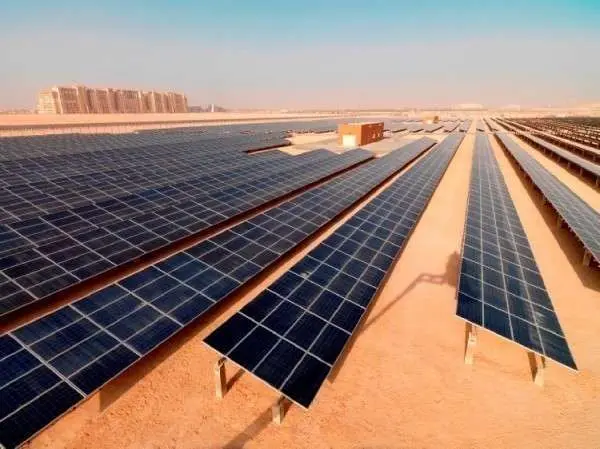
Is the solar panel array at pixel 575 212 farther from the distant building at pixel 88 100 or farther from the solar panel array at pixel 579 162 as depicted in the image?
the distant building at pixel 88 100

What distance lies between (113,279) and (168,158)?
951 inches

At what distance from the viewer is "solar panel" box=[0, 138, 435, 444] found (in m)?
8.17

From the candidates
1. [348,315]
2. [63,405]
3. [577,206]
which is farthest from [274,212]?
[577,206]

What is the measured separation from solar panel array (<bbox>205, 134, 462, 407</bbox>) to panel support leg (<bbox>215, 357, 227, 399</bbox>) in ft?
2.56

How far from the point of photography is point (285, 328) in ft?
32.2

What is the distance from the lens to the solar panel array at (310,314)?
8508mm

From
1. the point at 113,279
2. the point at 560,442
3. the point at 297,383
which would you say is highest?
the point at 297,383

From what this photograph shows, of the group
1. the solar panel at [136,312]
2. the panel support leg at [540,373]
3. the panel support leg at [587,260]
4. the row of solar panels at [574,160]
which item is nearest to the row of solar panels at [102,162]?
the solar panel at [136,312]

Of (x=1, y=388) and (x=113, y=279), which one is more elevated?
(x=1, y=388)

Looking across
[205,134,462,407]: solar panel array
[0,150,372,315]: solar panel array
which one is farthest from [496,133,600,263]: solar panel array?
[0,150,372,315]: solar panel array

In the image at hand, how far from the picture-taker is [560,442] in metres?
8.84

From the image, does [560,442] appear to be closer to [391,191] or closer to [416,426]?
[416,426]

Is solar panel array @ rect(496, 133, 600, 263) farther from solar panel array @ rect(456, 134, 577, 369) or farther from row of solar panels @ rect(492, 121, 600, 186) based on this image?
row of solar panels @ rect(492, 121, 600, 186)

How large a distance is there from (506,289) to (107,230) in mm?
18120
